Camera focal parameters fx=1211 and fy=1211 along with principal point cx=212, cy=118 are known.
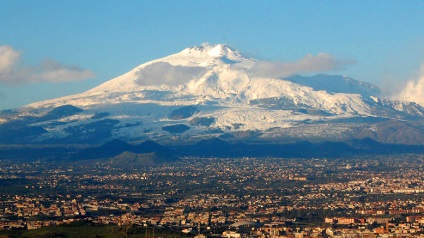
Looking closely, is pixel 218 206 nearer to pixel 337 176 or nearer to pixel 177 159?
pixel 337 176

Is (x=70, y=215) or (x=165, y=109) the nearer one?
A: (x=70, y=215)

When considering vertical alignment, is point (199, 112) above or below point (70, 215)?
above

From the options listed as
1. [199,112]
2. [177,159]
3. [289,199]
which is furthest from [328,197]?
[199,112]

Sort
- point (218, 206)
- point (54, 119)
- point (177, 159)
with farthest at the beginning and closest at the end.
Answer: point (54, 119)
point (177, 159)
point (218, 206)

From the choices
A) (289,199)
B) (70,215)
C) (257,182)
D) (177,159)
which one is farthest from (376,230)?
(177,159)

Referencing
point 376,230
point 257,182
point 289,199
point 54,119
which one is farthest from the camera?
point 54,119

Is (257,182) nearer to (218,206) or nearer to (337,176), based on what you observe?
(337,176)
